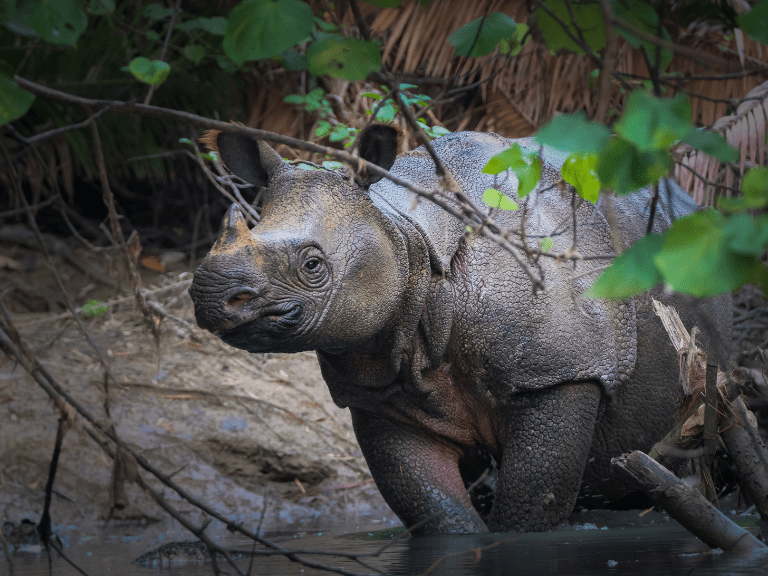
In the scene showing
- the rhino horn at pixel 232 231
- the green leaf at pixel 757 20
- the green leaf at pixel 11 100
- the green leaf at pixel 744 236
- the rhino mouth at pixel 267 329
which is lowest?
the rhino mouth at pixel 267 329

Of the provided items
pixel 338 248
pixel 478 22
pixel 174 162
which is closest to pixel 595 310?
pixel 338 248

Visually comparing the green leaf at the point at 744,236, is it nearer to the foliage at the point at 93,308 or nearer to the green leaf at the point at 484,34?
Result: the green leaf at the point at 484,34

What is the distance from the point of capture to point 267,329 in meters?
3.04

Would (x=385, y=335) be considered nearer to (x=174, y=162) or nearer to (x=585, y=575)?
(x=585, y=575)

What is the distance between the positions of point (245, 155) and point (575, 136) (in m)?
2.28

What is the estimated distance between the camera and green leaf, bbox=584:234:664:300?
1410mm

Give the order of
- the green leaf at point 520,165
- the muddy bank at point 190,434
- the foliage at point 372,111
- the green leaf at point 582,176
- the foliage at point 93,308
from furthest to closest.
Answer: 1. the foliage at point 93,308
2. the muddy bank at point 190,434
3. the foliage at point 372,111
4. the green leaf at point 582,176
5. the green leaf at point 520,165

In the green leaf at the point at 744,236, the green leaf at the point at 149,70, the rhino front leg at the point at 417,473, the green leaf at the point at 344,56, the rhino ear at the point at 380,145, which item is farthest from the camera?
the rhino front leg at the point at 417,473

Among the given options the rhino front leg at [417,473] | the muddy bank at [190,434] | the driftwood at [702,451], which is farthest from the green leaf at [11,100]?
the muddy bank at [190,434]

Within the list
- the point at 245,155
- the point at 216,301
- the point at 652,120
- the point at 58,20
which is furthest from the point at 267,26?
the point at 245,155

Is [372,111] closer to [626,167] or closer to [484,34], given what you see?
[484,34]

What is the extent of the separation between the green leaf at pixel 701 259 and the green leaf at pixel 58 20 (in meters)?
1.13

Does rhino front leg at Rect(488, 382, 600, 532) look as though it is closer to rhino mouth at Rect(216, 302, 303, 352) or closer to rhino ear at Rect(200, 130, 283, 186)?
rhino mouth at Rect(216, 302, 303, 352)

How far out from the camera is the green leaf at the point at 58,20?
170cm
